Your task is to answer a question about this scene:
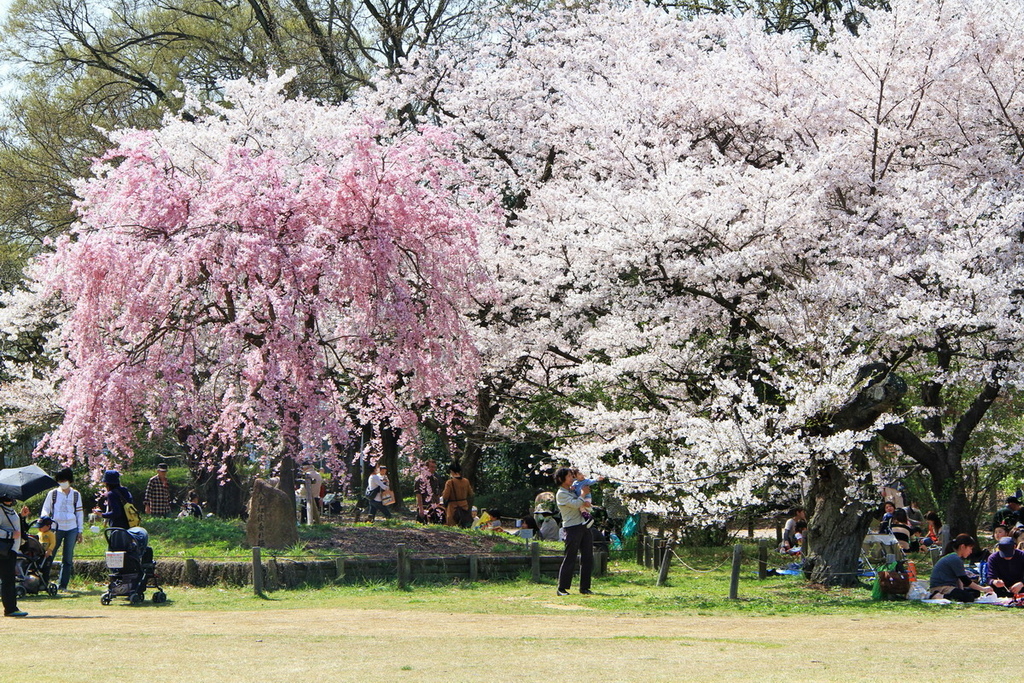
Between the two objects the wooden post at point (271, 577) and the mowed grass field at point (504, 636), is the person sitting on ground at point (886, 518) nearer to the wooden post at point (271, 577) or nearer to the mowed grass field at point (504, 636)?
the mowed grass field at point (504, 636)

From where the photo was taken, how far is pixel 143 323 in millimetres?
13195

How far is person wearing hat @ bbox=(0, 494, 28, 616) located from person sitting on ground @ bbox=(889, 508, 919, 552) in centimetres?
1092

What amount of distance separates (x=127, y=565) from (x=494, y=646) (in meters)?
4.75

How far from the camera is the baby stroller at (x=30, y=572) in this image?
11852 mm

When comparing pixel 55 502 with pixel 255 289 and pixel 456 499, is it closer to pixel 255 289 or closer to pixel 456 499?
pixel 255 289

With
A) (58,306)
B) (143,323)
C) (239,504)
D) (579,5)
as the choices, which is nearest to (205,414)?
(143,323)

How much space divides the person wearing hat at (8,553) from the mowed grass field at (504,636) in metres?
0.24

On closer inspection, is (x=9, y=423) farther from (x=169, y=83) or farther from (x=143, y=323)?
(x=143, y=323)

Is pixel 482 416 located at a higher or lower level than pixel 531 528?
higher

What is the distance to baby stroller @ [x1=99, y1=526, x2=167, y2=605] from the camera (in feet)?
36.3

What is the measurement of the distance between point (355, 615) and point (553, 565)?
3.82 metres

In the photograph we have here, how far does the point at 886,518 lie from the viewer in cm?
1562

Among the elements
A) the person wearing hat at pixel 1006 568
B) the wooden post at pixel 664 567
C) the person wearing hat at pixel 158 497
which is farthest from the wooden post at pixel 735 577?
the person wearing hat at pixel 158 497

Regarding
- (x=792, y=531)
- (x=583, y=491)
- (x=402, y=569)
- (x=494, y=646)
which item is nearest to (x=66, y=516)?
(x=402, y=569)
